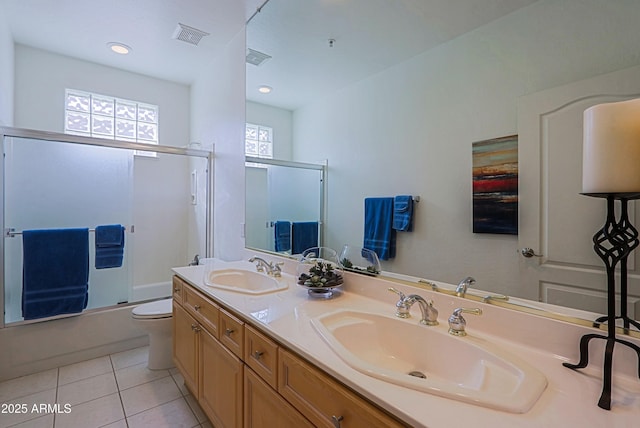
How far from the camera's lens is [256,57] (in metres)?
2.24

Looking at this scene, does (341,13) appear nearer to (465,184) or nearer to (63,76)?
(465,184)

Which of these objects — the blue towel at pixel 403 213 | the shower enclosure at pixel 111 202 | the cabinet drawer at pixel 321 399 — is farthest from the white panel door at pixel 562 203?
the shower enclosure at pixel 111 202

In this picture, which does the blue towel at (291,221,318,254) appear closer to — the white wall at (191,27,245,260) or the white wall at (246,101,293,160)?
the white wall at (246,101,293,160)

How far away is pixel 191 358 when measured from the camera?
5.73 feet

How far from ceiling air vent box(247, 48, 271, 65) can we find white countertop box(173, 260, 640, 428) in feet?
5.67

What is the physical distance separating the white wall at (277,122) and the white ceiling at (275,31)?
0.20 feet

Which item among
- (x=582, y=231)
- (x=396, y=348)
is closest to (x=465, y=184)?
(x=582, y=231)

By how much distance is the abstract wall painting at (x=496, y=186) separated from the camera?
102cm

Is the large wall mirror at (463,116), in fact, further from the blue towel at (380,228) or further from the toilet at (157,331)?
the toilet at (157,331)

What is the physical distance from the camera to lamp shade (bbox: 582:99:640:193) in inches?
26.3

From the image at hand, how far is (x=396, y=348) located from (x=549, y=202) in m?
0.70

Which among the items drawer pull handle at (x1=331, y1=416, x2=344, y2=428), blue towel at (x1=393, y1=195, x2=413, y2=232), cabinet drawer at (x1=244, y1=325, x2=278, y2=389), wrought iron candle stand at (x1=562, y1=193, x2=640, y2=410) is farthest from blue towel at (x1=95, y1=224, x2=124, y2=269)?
wrought iron candle stand at (x1=562, y1=193, x2=640, y2=410)

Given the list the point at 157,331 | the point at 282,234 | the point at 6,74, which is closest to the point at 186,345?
the point at 157,331

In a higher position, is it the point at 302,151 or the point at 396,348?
the point at 302,151
